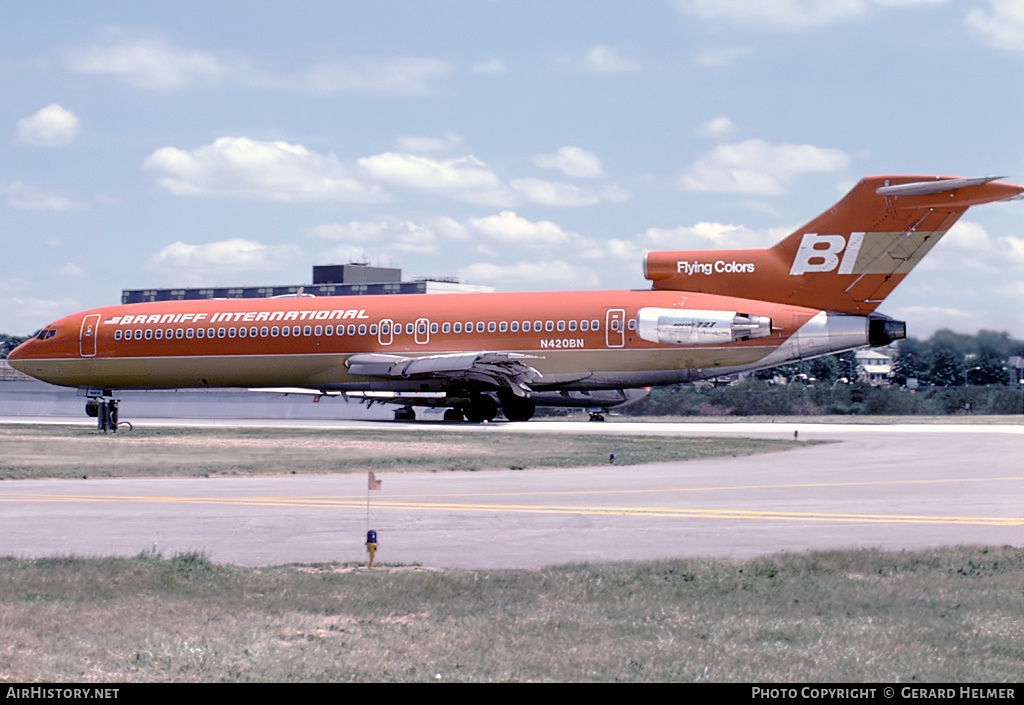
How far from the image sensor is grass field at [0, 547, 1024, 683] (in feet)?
26.6

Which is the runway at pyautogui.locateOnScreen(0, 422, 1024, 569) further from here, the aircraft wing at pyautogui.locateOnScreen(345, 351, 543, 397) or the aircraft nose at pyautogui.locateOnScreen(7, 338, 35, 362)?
the aircraft nose at pyautogui.locateOnScreen(7, 338, 35, 362)

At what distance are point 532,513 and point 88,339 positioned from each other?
41.4m

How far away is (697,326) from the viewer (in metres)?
43.0

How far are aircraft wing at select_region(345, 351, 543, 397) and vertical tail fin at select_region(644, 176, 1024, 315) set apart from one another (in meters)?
6.74

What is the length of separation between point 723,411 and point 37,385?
4484 centimetres

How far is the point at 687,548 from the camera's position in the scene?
13.5m

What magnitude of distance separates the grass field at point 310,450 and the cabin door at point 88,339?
38.8 feet

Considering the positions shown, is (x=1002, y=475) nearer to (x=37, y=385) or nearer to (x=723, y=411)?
(x=723, y=411)

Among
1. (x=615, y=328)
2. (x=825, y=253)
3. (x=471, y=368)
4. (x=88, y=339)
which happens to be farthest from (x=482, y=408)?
(x=88, y=339)

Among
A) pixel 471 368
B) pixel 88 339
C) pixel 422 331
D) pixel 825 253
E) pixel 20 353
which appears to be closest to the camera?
pixel 825 253

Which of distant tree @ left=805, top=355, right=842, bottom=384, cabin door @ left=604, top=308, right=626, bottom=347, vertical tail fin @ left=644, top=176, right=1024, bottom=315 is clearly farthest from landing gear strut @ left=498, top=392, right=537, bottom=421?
distant tree @ left=805, top=355, right=842, bottom=384

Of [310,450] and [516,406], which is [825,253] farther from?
[310,450]

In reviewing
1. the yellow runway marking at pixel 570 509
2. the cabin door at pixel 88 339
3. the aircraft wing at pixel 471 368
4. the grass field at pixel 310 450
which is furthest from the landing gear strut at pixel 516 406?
the yellow runway marking at pixel 570 509

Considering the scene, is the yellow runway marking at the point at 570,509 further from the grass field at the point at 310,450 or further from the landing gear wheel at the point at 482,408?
the landing gear wheel at the point at 482,408
